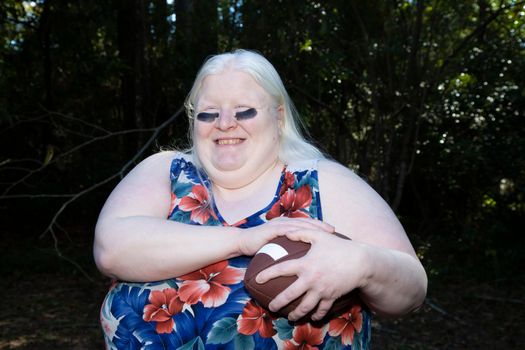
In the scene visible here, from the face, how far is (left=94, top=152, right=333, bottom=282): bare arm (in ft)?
0.95

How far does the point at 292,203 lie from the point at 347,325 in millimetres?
429

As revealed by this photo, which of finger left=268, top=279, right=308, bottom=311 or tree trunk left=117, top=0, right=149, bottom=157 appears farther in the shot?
tree trunk left=117, top=0, right=149, bottom=157

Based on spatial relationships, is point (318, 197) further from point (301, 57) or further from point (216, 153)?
point (301, 57)

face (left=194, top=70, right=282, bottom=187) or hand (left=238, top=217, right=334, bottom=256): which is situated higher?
face (left=194, top=70, right=282, bottom=187)

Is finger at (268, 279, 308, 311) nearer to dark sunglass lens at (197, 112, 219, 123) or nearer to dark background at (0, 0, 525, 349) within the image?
dark sunglass lens at (197, 112, 219, 123)

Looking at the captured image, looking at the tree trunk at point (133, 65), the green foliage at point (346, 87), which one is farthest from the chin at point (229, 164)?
the tree trunk at point (133, 65)

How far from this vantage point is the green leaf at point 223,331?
184cm

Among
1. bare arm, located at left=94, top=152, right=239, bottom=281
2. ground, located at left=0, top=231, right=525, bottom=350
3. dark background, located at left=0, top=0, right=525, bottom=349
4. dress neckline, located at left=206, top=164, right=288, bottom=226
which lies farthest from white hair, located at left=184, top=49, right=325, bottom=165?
ground, located at left=0, top=231, right=525, bottom=350

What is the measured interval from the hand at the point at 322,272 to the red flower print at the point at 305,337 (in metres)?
0.27

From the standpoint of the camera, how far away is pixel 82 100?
8820 mm

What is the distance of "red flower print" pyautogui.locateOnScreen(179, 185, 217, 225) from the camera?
207cm

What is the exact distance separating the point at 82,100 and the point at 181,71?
89.8 inches

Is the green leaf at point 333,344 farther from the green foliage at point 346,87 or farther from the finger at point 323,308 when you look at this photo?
the green foliage at point 346,87

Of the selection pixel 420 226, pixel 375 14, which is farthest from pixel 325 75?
pixel 420 226
